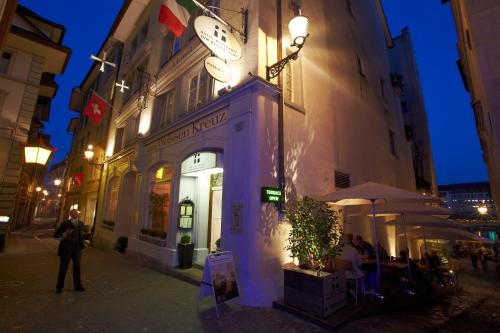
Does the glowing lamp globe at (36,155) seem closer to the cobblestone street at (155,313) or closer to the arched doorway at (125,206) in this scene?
the cobblestone street at (155,313)

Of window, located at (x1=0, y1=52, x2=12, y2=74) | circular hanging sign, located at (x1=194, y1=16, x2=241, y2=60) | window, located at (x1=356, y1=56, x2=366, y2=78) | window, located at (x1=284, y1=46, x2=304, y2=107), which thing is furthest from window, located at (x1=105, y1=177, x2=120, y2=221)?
window, located at (x1=356, y1=56, x2=366, y2=78)

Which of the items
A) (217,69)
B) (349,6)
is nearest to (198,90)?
(217,69)

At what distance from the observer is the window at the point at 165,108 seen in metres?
11.6

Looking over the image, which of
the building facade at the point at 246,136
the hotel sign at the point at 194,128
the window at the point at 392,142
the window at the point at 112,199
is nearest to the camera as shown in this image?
the building facade at the point at 246,136

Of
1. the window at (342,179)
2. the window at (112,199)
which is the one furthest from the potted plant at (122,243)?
the window at (342,179)

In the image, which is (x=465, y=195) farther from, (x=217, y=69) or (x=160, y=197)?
(x=217, y=69)

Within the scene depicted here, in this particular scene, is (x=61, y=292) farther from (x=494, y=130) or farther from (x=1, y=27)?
(x=494, y=130)

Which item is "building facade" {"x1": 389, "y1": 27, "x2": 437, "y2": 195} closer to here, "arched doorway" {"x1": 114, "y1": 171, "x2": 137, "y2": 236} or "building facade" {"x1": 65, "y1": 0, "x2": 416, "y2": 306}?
"building facade" {"x1": 65, "y1": 0, "x2": 416, "y2": 306}

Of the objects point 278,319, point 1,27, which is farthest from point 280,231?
point 1,27

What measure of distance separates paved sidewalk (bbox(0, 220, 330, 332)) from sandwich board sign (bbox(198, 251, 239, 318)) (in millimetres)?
418

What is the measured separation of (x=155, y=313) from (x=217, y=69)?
250 inches

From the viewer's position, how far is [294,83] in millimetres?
8602

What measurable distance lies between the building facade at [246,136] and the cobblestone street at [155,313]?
3.80ft

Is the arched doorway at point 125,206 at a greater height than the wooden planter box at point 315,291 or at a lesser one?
greater
